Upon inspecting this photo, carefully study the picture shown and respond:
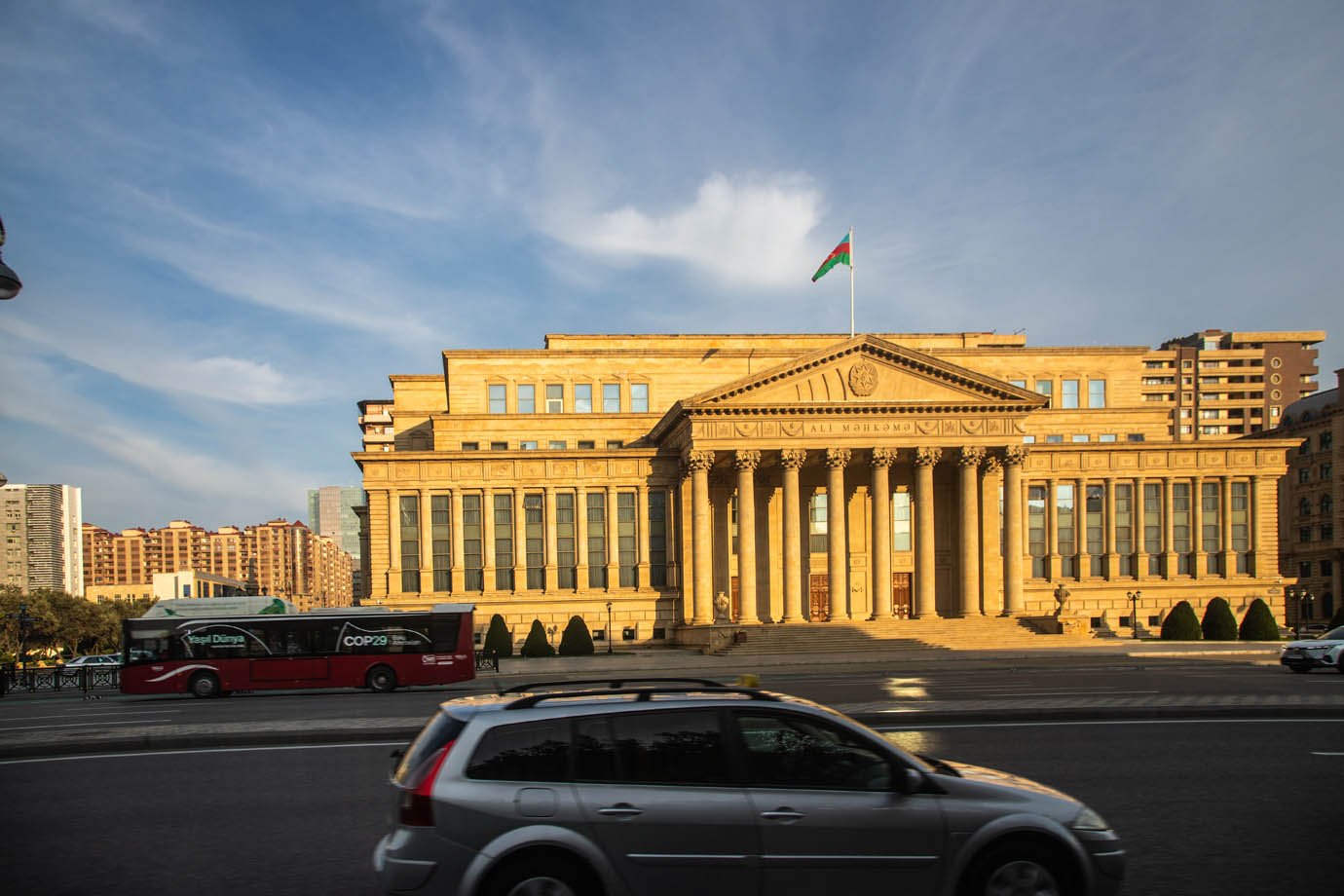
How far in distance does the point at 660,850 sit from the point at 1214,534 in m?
67.1

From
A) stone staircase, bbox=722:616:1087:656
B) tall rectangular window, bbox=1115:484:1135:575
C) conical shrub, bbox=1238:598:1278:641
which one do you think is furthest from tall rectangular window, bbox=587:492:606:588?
conical shrub, bbox=1238:598:1278:641

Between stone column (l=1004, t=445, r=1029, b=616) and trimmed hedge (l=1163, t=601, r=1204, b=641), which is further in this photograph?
stone column (l=1004, t=445, r=1029, b=616)

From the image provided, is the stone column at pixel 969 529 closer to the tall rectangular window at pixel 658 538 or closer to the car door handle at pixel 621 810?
the tall rectangular window at pixel 658 538

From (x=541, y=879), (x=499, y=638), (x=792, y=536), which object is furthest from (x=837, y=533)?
(x=541, y=879)

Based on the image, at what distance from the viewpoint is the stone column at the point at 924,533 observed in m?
54.1

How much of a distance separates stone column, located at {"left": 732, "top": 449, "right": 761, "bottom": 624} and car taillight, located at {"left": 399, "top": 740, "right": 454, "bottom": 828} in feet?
153

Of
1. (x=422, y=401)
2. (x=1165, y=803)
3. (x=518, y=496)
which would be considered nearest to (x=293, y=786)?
(x=1165, y=803)

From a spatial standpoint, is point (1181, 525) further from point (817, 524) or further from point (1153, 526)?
point (817, 524)

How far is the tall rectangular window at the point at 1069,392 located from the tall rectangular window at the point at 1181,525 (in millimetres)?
8412

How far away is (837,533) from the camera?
53781mm

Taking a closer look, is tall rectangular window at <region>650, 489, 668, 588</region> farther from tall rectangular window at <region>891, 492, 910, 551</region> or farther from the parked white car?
the parked white car

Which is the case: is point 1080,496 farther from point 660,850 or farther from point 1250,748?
point 660,850

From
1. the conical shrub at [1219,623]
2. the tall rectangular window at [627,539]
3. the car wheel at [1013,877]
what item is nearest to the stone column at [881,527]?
the tall rectangular window at [627,539]

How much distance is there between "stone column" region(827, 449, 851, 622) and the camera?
53.2 meters
